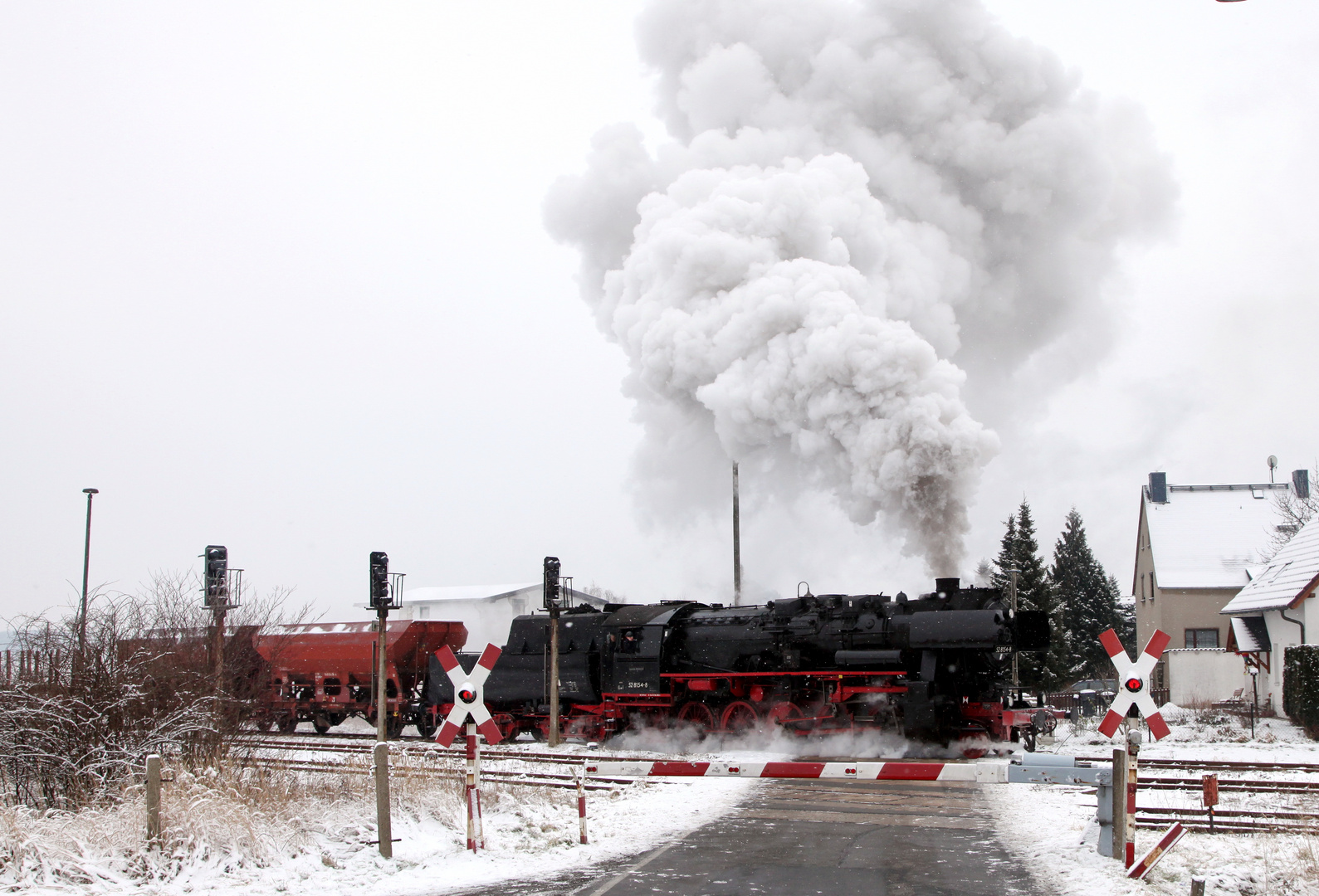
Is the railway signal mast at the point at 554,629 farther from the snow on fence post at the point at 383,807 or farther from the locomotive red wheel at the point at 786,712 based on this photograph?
the snow on fence post at the point at 383,807

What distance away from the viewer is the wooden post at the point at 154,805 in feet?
24.7

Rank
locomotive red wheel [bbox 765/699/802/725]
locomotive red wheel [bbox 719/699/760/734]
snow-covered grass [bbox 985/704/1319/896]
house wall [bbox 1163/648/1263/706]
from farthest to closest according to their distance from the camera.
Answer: house wall [bbox 1163/648/1263/706] → locomotive red wheel [bbox 719/699/760/734] → locomotive red wheel [bbox 765/699/802/725] → snow-covered grass [bbox 985/704/1319/896]

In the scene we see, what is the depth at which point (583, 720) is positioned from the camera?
18.7m

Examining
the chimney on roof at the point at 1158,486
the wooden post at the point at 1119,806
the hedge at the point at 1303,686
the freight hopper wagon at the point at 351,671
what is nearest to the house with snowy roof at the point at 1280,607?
the hedge at the point at 1303,686

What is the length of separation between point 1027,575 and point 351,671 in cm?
2425

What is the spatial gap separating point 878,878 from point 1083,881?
1344 mm

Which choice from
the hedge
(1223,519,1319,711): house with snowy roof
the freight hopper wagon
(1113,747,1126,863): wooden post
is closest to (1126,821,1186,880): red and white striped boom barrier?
(1113,747,1126,863): wooden post

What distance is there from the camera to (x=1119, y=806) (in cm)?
782

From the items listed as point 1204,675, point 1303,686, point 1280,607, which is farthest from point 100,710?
point 1204,675

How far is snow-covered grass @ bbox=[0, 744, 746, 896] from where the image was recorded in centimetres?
728

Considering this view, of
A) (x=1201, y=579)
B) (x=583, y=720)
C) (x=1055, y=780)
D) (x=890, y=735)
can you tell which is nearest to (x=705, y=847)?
(x=1055, y=780)

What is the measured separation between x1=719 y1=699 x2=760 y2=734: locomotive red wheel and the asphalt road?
498cm

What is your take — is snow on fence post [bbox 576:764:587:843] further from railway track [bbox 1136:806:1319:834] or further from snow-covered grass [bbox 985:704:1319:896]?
railway track [bbox 1136:806:1319:834]

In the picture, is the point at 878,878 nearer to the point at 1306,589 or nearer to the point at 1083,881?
the point at 1083,881
